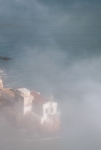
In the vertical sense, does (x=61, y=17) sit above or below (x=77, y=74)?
above

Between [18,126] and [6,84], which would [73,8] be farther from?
[18,126]

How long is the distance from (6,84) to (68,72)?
49.2 feet

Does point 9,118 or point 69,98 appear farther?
point 69,98

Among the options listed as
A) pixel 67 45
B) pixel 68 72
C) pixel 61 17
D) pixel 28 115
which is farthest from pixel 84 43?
pixel 28 115

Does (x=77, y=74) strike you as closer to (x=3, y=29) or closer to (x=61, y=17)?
(x=3, y=29)

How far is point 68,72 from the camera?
7175cm

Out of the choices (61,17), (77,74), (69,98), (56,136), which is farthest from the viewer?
(61,17)

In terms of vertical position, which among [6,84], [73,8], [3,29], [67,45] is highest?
[73,8]

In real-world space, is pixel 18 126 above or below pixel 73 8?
below

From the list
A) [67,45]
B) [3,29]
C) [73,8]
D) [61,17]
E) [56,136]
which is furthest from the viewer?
[73,8]

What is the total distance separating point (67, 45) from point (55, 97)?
33.0 m

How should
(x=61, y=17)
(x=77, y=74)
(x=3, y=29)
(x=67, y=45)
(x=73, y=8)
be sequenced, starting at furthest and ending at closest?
1. (x=73, y=8)
2. (x=61, y=17)
3. (x=3, y=29)
4. (x=67, y=45)
5. (x=77, y=74)

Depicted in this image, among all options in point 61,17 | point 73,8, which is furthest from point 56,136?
point 73,8

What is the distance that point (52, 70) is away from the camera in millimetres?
72312
